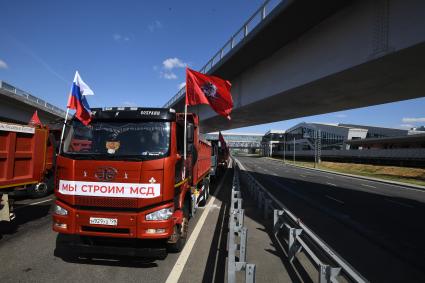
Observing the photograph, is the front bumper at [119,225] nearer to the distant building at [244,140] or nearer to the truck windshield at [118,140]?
the truck windshield at [118,140]

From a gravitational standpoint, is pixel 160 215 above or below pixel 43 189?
above

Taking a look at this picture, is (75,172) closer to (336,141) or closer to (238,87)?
(238,87)

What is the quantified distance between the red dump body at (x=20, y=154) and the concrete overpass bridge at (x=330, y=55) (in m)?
9.02

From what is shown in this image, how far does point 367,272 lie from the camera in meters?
6.31

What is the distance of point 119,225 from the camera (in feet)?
18.9

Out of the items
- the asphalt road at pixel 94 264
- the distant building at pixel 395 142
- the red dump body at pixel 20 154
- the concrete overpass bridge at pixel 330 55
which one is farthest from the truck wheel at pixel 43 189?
the distant building at pixel 395 142

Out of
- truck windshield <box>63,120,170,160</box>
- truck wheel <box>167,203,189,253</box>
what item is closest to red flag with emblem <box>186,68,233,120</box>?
truck windshield <box>63,120,170,160</box>

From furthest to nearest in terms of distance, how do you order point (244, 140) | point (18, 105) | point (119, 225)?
point (244, 140), point (18, 105), point (119, 225)

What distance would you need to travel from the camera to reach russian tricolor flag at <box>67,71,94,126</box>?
664 centimetres

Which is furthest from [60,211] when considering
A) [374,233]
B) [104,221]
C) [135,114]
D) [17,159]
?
[374,233]

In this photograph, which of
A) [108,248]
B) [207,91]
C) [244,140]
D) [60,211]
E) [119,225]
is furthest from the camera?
[244,140]

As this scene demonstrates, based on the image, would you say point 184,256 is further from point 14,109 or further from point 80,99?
point 14,109

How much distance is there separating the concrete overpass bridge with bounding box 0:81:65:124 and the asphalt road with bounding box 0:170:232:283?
2464cm

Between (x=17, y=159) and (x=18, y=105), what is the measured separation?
27.8 m
